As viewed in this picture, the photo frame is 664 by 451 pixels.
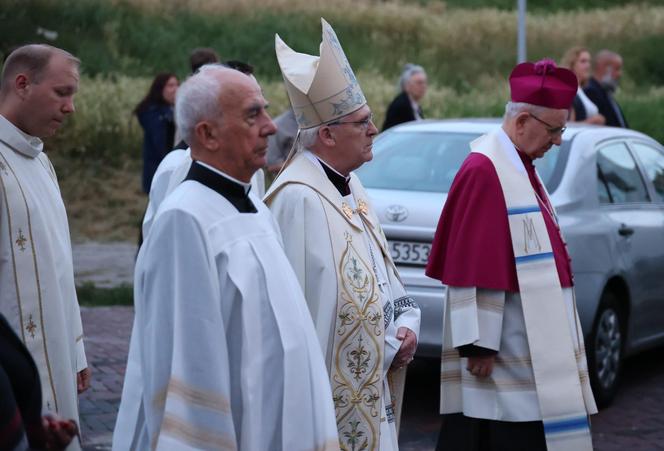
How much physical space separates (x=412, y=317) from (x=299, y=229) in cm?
63

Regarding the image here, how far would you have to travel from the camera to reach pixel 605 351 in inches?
314

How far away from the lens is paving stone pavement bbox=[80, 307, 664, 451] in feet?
23.4

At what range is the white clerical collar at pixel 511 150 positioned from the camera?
5234 millimetres

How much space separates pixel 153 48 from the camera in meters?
20.5

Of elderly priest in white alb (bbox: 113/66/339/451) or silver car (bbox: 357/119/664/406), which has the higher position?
elderly priest in white alb (bbox: 113/66/339/451)

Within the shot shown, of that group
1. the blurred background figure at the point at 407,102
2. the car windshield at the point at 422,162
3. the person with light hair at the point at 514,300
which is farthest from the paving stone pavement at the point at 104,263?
the person with light hair at the point at 514,300

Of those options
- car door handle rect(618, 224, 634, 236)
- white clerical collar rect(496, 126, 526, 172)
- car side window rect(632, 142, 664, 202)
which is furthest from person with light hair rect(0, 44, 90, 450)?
car side window rect(632, 142, 664, 202)

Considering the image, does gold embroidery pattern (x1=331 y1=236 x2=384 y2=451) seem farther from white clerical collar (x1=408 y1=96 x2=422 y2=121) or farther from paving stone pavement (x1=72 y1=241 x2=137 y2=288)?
white clerical collar (x1=408 y1=96 x2=422 y2=121)

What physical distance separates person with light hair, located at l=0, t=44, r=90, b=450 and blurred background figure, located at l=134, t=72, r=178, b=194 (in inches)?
262

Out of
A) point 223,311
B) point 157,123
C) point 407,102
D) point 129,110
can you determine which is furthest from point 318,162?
point 129,110

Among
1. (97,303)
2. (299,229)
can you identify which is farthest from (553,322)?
(97,303)

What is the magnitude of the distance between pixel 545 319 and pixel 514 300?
147 millimetres

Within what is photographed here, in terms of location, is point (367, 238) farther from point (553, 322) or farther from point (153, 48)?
point (153, 48)

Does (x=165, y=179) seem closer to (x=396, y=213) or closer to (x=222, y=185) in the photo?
(x=396, y=213)
